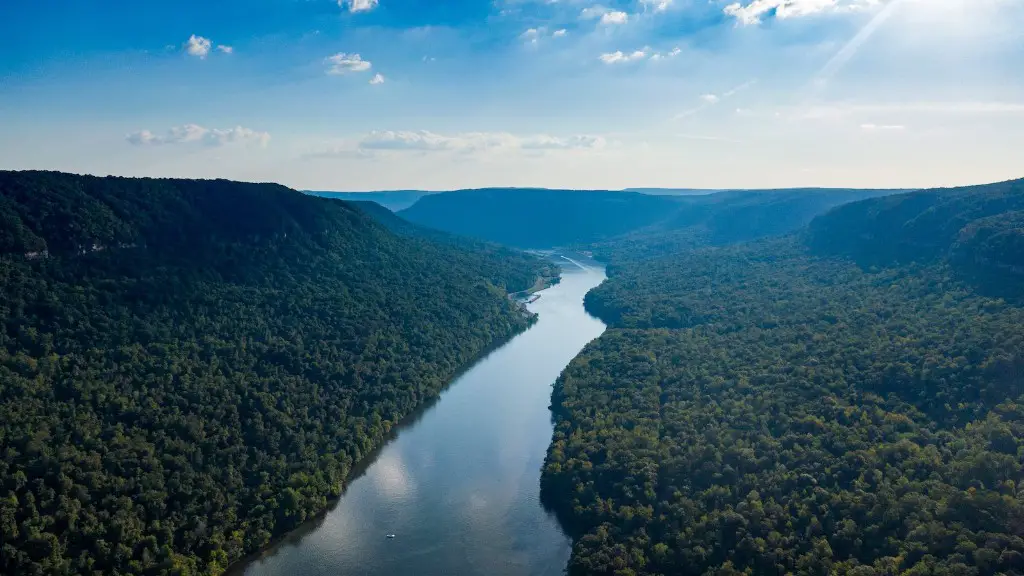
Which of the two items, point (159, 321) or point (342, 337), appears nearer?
point (159, 321)

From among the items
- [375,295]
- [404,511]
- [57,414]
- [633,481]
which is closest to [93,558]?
[57,414]

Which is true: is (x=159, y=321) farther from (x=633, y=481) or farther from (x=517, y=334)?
(x=517, y=334)

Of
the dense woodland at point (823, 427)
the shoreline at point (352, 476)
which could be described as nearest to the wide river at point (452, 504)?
the shoreline at point (352, 476)

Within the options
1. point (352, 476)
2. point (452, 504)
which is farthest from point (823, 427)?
point (352, 476)

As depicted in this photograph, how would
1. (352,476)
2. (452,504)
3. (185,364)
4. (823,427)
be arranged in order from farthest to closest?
(185,364), (352,476), (823,427), (452,504)

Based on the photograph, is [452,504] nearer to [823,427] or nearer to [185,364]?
[185,364]
